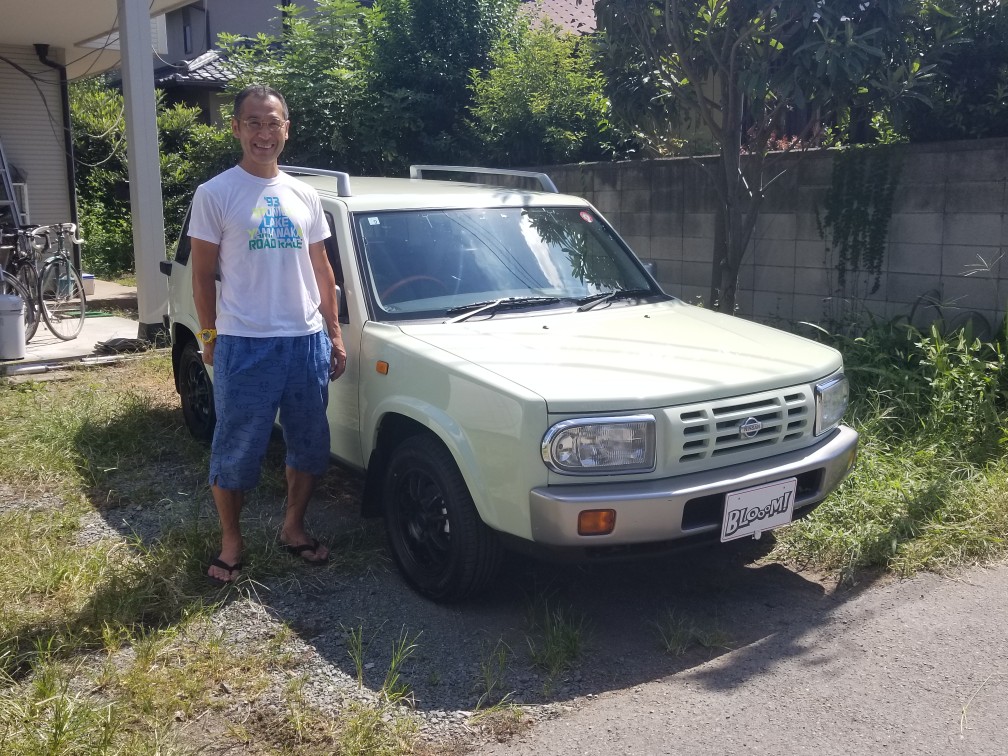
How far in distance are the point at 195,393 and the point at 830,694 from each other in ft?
13.4

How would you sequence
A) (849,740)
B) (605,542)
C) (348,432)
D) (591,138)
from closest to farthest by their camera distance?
(849,740) < (605,542) < (348,432) < (591,138)

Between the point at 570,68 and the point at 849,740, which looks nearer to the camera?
the point at 849,740

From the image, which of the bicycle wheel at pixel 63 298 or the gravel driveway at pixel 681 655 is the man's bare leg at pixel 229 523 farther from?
the bicycle wheel at pixel 63 298

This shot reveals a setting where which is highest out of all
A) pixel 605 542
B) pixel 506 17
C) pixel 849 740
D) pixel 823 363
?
pixel 506 17

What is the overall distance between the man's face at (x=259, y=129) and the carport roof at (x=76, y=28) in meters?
5.76

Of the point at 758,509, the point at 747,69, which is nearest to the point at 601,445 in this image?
the point at 758,509

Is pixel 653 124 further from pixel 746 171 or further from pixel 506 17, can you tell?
pixel 506 17

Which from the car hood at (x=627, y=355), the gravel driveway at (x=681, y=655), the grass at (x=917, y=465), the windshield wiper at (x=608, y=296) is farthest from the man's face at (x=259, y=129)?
the grass at (x=917, y=465)

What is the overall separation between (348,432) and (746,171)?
4393 millimetres

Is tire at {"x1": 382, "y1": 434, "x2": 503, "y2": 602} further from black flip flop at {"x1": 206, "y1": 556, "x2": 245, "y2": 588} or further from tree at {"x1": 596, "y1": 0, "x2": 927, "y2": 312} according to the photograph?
tree at {"x1": 596, "y1": 0, "x2": 927, "y2": 312}

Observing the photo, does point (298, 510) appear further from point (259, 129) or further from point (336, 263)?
point (259, 129)

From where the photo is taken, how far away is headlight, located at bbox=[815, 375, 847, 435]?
3.82 metres

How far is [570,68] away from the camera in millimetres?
9875

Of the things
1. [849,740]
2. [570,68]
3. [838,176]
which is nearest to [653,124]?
[838,176]
